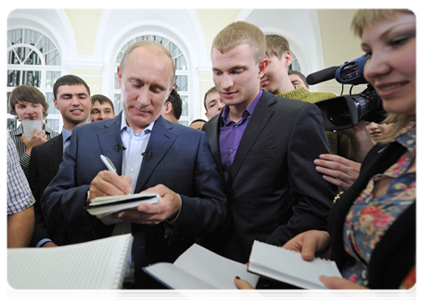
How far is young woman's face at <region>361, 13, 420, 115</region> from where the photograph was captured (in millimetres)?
675

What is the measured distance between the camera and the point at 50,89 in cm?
819

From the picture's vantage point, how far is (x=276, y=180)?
140 centimetres

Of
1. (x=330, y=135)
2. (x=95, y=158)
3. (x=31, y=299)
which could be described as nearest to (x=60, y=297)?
(x=31, y=299)

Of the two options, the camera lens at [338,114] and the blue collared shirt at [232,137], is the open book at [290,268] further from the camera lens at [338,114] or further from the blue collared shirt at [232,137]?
the camera lens at [338,114]

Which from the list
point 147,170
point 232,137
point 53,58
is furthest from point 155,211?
point 53,58

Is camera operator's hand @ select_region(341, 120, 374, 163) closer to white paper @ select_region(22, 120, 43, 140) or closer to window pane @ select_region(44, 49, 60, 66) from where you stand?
white paper @ select_region(22, 120, 43, 140)

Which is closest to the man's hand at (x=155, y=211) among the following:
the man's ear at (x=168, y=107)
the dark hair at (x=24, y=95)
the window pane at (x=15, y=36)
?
the man's ear at (x=168, y=107)

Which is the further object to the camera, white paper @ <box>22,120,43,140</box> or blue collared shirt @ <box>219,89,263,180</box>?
white paper @ <box>22,120,43,140</box>

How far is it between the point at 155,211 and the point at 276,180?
0.62 meters

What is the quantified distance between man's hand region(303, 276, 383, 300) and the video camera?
85 cm

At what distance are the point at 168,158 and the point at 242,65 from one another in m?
0.61

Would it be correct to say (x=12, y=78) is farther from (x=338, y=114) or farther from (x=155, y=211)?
(x=338, y=114)

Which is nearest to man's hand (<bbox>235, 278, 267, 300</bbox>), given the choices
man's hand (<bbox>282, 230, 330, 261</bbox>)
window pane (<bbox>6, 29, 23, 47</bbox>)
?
man's hand (<bbox>282, 230, 330, 261</bbox>)

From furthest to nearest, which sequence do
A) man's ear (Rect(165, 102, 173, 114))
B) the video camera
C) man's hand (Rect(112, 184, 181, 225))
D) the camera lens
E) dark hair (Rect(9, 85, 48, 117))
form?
1. dark hair (Rect(9, 85, 48, 117))
2. man's ear (Rect(165, 102, 173, 114))
3. the camera lens
4. the video camera
5. man's hand (Rect(112, 184, 181, 225))
